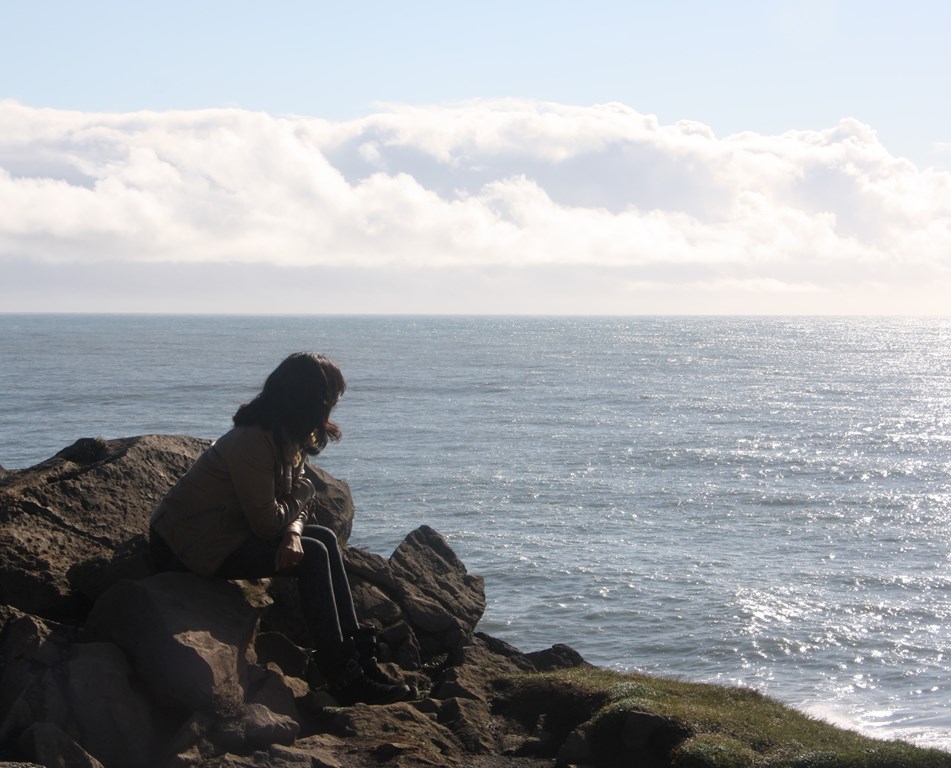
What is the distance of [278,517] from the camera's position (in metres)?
8.20

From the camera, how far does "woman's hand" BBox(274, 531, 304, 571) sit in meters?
8.11

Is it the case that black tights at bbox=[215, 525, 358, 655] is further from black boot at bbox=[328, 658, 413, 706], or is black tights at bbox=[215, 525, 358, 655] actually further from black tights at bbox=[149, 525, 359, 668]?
black boot at bbox=[328, 658, 413, 706]

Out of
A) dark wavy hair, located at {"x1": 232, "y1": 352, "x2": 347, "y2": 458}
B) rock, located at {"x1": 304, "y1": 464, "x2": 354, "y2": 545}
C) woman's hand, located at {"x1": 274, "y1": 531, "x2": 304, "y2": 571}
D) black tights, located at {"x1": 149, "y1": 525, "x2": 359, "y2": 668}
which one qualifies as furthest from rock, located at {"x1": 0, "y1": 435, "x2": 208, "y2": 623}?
dark wavy hair, located at {"x1": 232, "y1": 352, "x2": 347, "y2": 458}

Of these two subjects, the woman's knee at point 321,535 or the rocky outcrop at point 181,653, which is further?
the woman's knee at point 321,535

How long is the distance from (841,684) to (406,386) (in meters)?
59.0

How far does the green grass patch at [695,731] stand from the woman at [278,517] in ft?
5.94

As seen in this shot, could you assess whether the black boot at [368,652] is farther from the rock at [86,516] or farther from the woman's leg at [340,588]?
the rock at [86,516]

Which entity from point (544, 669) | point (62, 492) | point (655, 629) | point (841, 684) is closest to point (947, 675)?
point (841, 684)

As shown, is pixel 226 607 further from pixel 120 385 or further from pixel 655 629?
pixel 120 385

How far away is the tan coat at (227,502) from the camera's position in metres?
8.03

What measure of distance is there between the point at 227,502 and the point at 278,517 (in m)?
0.43

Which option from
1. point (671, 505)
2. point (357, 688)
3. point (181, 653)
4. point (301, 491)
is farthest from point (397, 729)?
point (671, 505)

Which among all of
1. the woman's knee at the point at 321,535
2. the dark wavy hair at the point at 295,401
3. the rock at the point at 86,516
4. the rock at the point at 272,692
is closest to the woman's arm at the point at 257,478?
the dark wavy hair at the point at 295,401

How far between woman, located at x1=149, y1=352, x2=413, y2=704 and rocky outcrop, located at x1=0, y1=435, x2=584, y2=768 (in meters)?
0.27
